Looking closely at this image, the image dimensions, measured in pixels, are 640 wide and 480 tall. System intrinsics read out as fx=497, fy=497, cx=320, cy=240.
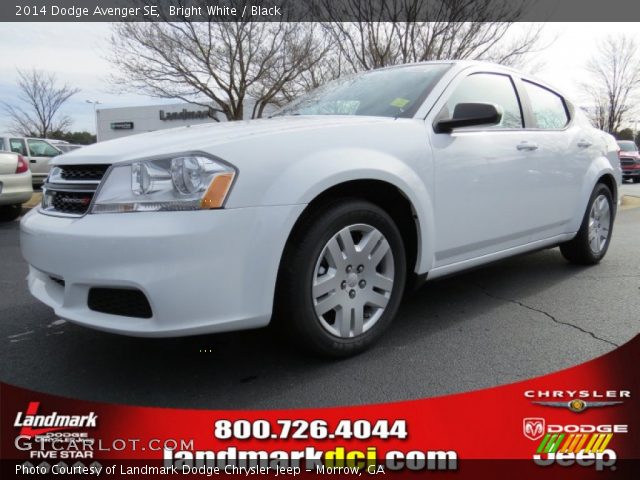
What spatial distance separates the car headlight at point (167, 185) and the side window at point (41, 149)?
42.9 feet

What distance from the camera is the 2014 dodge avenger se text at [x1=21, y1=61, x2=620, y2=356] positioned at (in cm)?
192

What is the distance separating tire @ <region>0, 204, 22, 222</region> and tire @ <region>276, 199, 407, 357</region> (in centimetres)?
722

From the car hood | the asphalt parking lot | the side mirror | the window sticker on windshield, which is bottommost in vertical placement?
the asphalt parking lot

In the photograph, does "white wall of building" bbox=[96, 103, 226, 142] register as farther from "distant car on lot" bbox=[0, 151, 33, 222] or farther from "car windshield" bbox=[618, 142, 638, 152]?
"distant car on lot" bbox=[0, 151, 33, 222]

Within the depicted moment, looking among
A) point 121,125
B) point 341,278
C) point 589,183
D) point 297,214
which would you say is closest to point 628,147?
point 589,183

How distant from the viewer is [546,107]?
3.78 m

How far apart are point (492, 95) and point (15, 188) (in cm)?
685

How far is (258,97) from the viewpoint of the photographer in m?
18.3

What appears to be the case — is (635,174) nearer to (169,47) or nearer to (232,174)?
(169,47)

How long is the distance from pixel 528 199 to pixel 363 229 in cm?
149

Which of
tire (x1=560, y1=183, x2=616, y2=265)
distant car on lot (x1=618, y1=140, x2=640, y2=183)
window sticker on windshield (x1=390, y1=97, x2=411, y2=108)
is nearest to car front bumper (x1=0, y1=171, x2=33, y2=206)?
window sticker on windshield (x1=390, y1=97, x2=411, y2=108)

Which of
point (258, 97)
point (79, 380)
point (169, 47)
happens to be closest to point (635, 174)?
point (258, 97)

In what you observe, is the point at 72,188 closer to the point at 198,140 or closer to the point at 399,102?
→ the point at 198,140

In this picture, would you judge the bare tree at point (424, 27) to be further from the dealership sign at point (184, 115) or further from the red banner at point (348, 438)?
the dealership sign at point (184, 115)
